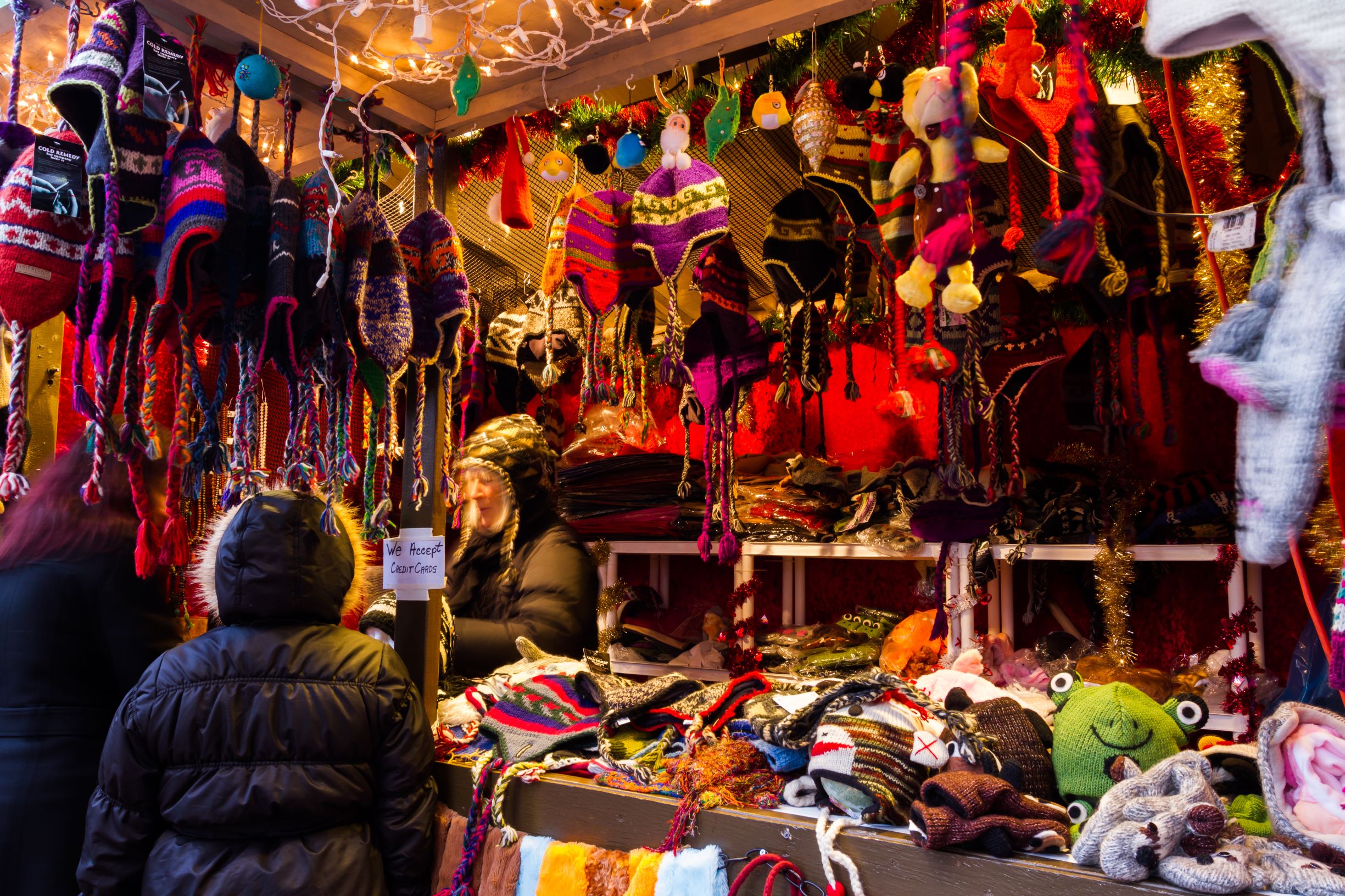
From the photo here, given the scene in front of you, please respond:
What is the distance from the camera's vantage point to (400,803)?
180 centimetres

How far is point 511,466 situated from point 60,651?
4.63 feet

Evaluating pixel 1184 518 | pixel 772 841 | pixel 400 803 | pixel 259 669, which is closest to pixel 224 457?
pixel 259 669

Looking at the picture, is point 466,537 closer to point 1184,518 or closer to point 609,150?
point 609,150

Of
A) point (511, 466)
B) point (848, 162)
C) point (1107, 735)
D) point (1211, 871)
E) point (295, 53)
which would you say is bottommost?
point (1211, 871)

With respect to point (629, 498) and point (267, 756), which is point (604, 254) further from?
point (629, 498)

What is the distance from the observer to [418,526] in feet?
6.66

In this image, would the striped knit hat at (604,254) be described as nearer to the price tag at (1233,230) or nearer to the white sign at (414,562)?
the white sign at (414,562)

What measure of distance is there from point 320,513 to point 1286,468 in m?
1.68

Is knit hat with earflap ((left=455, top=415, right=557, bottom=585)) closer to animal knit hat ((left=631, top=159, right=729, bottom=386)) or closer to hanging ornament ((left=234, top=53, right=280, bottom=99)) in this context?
animal knit hat ((left=631, top=159, right=729, bottom=386))

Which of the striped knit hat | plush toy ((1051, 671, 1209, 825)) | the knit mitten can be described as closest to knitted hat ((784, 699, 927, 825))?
plush toy ((1051, 671, 1209, 825))

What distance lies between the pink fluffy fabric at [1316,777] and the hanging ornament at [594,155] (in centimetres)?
186

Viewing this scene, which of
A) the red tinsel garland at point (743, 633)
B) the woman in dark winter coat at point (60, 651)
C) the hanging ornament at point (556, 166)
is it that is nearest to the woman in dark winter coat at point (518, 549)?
the red tinsel garland at point (743, 633)

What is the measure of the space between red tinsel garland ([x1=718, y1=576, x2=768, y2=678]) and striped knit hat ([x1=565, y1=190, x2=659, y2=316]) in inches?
53.1

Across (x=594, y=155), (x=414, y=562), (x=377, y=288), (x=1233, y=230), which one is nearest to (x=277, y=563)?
(x=414, y=562)
